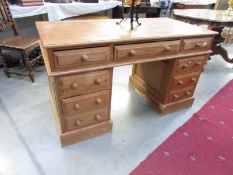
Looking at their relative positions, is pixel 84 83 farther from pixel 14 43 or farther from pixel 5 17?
pixel 5 17

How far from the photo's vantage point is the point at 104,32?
1.26 m

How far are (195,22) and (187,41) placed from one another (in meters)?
1.00

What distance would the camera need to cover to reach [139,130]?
1.61 m

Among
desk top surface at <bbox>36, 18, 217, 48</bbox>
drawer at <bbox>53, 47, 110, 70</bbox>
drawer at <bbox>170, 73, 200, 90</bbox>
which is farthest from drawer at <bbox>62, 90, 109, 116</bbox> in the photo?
drawer at <bbox>170, 73, 200, 90</bbox>

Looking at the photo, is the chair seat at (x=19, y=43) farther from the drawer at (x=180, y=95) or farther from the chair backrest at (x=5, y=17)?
the drawer at (x=180, y=95)

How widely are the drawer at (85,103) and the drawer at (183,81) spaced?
65 centimetres

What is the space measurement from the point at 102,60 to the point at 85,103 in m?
0.34

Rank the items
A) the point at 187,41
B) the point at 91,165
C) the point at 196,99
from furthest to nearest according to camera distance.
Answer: the point at 196,99, the point at 187,41, the point at 91,165

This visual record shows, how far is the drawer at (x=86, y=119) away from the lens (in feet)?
4.39

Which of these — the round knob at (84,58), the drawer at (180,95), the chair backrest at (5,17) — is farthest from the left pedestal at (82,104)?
the chair backrest at (5,17)

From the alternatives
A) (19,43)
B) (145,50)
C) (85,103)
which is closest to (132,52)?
(145,50)

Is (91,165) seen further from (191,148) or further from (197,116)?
(197,116)

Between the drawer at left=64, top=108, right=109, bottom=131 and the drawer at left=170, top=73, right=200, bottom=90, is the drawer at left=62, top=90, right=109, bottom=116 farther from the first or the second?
the drawer at left=170, top=73, right=200, bottom=90

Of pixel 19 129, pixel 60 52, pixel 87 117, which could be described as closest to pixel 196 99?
Result: pixel 87 117
